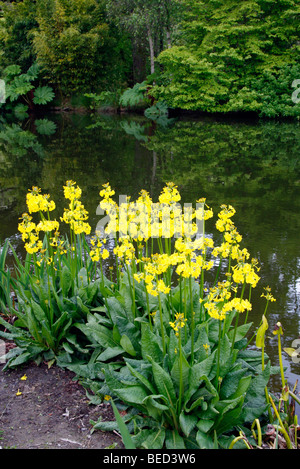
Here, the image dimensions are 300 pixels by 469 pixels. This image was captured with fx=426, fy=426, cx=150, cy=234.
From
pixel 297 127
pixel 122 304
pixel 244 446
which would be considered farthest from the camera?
pixel 297 127

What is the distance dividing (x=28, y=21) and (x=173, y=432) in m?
21.8

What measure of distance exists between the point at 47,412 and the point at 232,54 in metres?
15.3

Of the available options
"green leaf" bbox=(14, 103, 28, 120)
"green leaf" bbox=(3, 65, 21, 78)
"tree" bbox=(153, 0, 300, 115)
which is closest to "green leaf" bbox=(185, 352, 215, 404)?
"tree" bbox=(153, 0, 300, 115)

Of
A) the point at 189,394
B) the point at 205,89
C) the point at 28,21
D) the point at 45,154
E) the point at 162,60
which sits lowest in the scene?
the point at 189,394

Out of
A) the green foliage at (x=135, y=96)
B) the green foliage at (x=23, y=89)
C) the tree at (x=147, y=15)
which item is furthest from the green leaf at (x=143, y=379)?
the green foliage at (x=23, y=89)

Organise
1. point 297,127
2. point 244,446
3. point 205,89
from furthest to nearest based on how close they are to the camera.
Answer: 1. point 205,89
2. point 297,127
3. point 244,446

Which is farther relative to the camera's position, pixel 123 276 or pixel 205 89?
pixel 205 89

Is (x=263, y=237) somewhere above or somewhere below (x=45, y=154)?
below

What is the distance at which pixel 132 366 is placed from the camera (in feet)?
7.52

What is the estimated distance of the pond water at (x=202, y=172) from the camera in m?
4.37

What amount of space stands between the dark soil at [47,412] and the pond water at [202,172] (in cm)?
121

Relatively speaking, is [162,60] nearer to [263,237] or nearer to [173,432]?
[263,237]

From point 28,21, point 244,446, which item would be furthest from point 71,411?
point 28,21

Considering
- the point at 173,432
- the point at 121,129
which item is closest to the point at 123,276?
the point at 173,432
